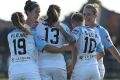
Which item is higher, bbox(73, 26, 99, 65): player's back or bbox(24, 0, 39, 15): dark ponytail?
bbox(24, 0, 39, 15): dark ponytail

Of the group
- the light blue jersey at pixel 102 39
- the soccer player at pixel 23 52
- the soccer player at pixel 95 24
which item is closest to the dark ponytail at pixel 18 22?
the soccer player at pixel 23 52

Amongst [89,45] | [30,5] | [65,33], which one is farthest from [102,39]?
[30,5]

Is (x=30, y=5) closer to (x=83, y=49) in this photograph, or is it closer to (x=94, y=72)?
(x=83, y=49)

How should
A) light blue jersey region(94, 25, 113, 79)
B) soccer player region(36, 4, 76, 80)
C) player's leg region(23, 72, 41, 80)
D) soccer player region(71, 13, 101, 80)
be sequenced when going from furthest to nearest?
light blue jersey region(94, 25, 113, 79) < soccer player region(71, 13, 101, 80) < soccer player region(36, 4, 76, 80) < player's leg region(23, 72, 41, 80)

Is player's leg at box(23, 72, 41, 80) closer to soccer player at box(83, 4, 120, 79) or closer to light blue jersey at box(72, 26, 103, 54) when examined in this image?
light blue jersey at box(72, 26, 103, 54)

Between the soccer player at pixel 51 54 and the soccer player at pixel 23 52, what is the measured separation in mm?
221

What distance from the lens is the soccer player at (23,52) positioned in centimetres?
1278

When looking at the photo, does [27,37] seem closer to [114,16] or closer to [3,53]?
[3,53]

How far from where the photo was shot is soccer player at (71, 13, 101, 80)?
13125 mm

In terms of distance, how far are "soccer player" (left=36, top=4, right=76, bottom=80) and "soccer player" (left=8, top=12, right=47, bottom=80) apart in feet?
0.72

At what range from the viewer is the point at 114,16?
241ft

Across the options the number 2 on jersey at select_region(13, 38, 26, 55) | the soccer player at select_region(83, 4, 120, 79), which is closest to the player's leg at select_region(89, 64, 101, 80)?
the soccer player at select_region(83, 4, 120, 79)

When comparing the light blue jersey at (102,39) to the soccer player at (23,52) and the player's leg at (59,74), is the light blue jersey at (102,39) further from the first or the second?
the soccer player at (23,52)

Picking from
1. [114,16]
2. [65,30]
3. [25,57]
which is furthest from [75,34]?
[114,16]
